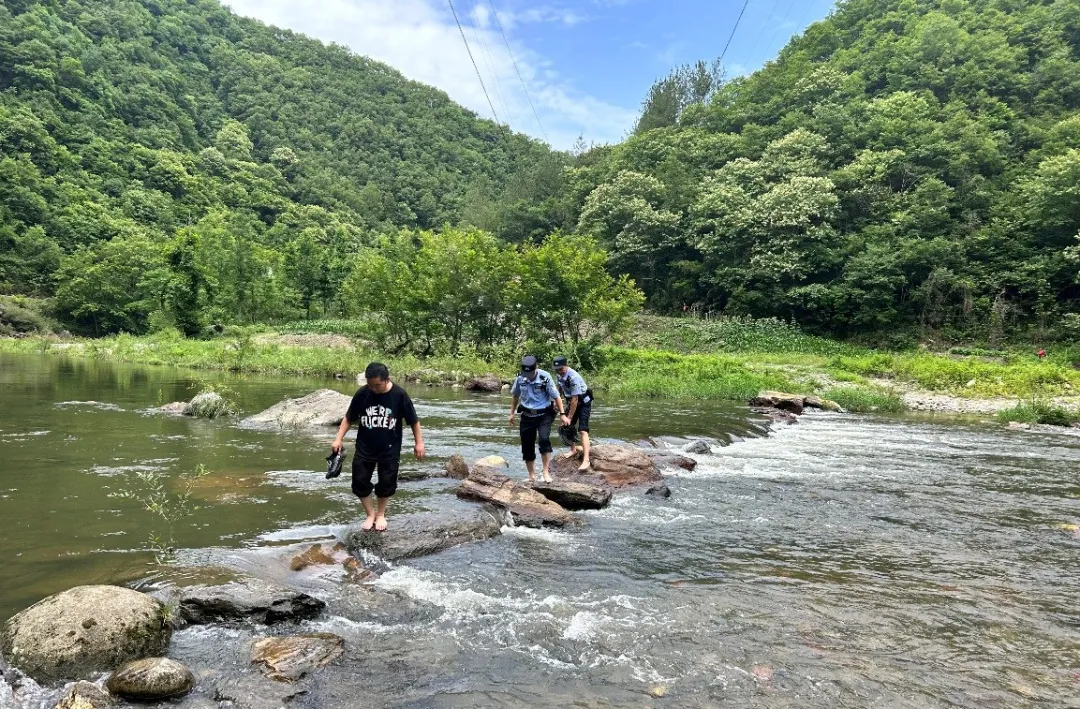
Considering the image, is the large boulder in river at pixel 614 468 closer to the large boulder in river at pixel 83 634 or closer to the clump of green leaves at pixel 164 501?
the clump of green leaves at pixel 164 501

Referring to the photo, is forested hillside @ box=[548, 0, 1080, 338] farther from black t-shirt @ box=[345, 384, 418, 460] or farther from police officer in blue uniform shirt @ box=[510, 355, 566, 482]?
black t-shirt @ box=[345, 384, 418, 460]

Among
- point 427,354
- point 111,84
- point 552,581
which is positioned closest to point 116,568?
point 552,581

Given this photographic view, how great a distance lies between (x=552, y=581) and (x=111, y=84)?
12124cm

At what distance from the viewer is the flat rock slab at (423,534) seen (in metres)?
7.02

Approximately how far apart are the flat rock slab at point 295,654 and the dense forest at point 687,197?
2799cm

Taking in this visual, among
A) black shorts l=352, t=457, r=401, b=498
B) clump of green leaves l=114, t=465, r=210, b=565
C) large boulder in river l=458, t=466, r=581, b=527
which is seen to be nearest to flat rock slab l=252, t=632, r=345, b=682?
clump of green leaves l=114, t=465, r=210, b=565

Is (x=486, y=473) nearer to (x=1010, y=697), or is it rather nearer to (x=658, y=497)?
(x=658, y=497)

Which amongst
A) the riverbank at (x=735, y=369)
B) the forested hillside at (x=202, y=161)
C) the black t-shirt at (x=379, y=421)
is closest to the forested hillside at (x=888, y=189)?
the riverbank at (x=735, y=369)

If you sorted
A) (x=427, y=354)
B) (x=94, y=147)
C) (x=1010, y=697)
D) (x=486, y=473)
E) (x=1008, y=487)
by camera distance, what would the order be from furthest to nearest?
(x=94, y=147) → (x=427, y=354) → (x=1008, y=487) → (x=486, y=473) → (x=1010, y=697)

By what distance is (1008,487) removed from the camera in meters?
11.5

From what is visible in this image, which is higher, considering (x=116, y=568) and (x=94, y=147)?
(x=94, y=147)

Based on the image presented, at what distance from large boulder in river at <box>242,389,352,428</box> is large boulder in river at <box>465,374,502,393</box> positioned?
11080 millimetres

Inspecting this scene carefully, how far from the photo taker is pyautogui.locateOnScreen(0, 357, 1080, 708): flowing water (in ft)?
14.9

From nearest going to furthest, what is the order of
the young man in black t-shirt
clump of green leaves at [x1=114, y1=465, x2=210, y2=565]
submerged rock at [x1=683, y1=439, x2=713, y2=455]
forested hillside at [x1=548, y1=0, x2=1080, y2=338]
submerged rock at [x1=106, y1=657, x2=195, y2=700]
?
submerged rock at [x1=106, y1=657, x2=195, y2=700] → clump of green leaves at [x1=114, y1=465, x2=210, y2=565] → the young man in black t-shirt → submerged rock at [x1=683, y1=439, x2=713, y2=455] → forested hillside at [x1=548, y1=0, x2=1080, y2=338]
